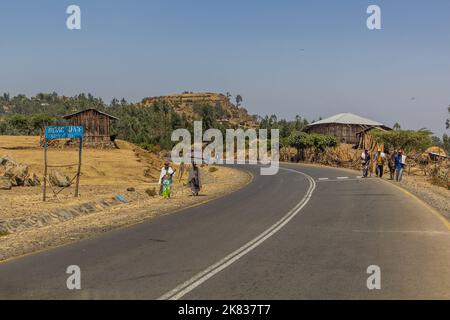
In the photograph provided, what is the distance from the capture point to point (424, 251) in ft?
34.0

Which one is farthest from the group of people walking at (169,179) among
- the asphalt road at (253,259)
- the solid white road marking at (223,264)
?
the solid white road marking at (223,264)

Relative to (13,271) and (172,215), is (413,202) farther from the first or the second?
(13,271)

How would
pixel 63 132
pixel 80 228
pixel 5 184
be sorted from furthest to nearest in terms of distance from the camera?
pixel 5 184, pixel 63 132, pixel 80 228

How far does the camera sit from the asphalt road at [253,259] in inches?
295

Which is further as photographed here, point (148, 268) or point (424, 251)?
point (424, 251)

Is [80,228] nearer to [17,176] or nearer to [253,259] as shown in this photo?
[253,259]

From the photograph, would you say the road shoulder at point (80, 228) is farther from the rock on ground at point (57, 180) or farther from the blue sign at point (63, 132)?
the rock on ground at point (57, 180)

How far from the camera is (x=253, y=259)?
981 centimetres

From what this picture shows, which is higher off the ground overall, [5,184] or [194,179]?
[194,179]

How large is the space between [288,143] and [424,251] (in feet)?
200

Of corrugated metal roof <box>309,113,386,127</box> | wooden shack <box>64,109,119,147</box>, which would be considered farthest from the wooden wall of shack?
wooden shack <box>64,109,119,147</box>

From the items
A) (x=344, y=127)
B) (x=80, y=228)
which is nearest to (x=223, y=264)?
(x=80, y=228)

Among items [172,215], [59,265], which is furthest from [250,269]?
[172,215]

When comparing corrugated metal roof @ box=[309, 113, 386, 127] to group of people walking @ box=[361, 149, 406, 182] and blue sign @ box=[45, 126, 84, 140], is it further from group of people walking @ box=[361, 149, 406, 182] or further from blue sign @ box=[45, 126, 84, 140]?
blue sign @ box=[45, 126, 84, 140]
